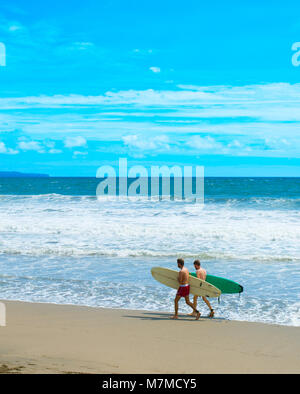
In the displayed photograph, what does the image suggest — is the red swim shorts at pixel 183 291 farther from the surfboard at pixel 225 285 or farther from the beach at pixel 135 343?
the surfboard at pixel 225 285

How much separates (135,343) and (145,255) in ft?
26.4

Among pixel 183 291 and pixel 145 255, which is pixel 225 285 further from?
pixel 145 255

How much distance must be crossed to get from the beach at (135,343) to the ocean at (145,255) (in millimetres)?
802

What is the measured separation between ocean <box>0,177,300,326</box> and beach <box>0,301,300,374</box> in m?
0.80

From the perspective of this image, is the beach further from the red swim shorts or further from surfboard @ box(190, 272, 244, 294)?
surfboard @ box(190, 272, 244, 294)

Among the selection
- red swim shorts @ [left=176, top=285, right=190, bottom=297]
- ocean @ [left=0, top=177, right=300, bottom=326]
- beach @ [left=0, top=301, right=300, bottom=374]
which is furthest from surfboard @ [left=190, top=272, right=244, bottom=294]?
beach @ [left=0, top=301, right=300, bottom=374]

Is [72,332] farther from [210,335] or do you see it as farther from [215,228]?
[215,228]

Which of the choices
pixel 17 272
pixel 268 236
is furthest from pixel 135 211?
pixel 17 272

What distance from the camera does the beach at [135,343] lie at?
5352 mm

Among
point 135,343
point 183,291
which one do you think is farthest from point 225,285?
point 135,343

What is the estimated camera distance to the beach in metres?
5.35

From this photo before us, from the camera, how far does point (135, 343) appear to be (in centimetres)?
641

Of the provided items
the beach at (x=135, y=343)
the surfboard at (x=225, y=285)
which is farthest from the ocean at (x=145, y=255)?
the beach at (x=135, y=343)
